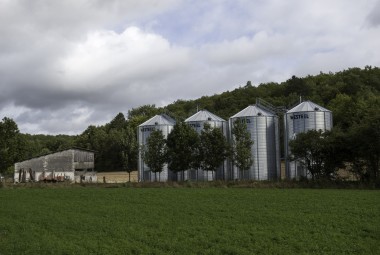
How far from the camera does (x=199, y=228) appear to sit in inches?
726

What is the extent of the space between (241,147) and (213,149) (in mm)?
3915

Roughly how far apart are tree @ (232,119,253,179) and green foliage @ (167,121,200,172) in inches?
213

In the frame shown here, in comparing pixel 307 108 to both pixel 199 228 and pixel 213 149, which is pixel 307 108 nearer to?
pixel 213 149

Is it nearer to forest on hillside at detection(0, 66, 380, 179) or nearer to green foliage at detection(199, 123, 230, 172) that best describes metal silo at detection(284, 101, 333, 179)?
forest on hillside at detection(0, 66, 380, 179)

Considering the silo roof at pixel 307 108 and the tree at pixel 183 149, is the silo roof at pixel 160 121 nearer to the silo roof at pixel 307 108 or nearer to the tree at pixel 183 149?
the tree at pixel 183 149

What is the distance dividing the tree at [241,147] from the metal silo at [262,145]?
1.19 m

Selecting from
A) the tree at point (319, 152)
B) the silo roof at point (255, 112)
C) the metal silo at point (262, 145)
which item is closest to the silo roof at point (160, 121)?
the metal silo at point (262, 145)

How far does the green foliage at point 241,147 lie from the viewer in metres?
58.2

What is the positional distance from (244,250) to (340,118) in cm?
7210

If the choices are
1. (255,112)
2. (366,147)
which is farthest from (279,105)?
(366,147)

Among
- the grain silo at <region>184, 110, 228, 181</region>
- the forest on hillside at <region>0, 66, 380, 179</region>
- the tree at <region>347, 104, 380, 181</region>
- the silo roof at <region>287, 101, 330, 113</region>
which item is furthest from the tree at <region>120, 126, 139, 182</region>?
the tree at <region>347, 104, 380, 181</region>

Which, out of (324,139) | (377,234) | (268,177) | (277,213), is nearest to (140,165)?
(268,177)

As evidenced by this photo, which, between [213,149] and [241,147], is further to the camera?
[213,149]

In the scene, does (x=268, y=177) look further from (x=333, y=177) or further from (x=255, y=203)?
(x=255, y=203)
